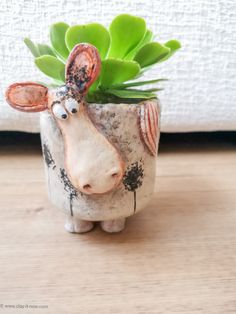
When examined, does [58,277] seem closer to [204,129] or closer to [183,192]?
[183,192]

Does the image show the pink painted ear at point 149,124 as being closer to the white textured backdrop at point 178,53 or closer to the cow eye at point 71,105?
the cow eye at point 71,105

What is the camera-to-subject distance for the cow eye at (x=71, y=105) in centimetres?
36

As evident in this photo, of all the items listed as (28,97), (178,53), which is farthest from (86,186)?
(178,53)

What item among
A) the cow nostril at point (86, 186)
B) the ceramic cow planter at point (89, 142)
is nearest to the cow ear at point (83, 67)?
the ceramic cow planter at point (89, 142)

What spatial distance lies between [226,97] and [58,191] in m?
0.49

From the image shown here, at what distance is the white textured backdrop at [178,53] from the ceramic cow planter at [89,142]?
0.34 meters

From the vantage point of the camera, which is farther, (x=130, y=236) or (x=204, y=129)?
(x=204, y=129)

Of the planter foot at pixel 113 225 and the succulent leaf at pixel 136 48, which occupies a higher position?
the succulent leaf at pixel 136 48

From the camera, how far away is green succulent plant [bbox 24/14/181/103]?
359 millimetres

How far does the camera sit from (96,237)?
440 millimetres

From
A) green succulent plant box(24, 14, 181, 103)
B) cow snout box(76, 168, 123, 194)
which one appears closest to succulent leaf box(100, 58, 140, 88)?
green succulent plant box(24, 14, 181, 103)

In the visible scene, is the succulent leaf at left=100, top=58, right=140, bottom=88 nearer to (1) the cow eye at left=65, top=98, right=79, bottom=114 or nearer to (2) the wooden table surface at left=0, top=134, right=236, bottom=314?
(1) the cow eye at left=65, top=98, right=79, bottom=114

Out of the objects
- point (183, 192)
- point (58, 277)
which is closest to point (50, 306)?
point (58, 277)

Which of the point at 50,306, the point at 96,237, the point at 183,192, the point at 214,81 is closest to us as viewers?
the point at 50,306
